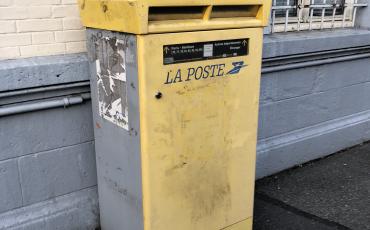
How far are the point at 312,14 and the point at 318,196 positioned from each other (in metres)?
1.83

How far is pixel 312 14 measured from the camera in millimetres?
4305

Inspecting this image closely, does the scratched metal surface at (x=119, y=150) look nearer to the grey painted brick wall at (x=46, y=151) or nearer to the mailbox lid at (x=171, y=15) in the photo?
the mailbox lid at (x=171, y=15)

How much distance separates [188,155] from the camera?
7.88ft

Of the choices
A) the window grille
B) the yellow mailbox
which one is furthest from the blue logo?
the window grille

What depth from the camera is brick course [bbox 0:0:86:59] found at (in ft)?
8.39

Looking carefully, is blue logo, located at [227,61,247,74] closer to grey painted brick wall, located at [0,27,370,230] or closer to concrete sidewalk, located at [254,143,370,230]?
grey painted brick wall, located at [0,27,370,230]

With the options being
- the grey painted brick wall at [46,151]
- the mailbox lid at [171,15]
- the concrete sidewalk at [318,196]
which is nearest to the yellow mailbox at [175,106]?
the mailbox lid at [171,15]

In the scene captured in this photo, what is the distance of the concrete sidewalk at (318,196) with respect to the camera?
3309 millimetres

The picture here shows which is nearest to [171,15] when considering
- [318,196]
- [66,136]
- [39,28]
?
[39,28]

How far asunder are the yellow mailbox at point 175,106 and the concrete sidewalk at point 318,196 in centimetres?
79

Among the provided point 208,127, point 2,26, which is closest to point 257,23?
point 208,127

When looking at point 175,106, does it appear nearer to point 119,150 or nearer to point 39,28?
point 119,150

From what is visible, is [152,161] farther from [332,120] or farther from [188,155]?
[332,120]

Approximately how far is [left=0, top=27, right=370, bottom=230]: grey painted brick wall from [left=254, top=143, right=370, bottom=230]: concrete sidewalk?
0.21m
